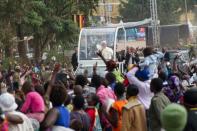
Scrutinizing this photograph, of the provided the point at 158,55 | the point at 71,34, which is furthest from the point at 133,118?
the point at 71,34

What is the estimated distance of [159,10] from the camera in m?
97.6

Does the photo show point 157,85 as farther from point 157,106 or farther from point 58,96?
point 58,96

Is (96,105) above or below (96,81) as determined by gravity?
below

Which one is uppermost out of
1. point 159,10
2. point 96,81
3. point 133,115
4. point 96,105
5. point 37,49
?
point 159,10

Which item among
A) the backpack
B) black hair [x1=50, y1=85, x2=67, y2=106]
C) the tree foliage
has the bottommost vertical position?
the backpack

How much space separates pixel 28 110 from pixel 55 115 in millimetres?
1858

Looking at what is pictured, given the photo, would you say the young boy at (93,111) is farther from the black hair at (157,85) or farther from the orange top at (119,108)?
the black hair at (157,85)

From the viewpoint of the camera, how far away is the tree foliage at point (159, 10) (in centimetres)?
9794

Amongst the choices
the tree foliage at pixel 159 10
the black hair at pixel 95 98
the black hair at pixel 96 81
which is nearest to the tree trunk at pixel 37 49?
the black hair at pixel 96 81

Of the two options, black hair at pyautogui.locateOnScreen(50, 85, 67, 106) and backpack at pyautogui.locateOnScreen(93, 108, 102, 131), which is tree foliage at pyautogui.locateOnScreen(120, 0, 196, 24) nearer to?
backpack at pyautogui.locateOnScreen(93, 108, 102, 131)

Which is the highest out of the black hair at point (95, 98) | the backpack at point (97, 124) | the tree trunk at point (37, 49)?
the black hair at point (95, 98)

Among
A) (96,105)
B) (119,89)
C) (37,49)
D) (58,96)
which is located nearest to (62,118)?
(58,96)

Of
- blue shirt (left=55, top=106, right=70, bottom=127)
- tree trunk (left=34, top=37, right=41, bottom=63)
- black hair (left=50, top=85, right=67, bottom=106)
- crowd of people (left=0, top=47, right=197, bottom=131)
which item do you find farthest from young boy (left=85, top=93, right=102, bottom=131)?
tree trunk (left=34, top=37, right=41, bottom=63)

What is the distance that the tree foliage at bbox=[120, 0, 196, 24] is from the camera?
97938 mm
